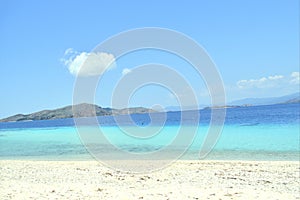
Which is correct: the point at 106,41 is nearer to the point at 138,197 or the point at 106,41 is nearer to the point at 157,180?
the point at 138,197

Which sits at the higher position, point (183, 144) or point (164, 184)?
point (183, 144)

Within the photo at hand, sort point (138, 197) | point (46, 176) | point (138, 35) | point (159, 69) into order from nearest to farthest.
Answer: point (138, 197), point (138, 35), point (159, 69), point (46, 176)

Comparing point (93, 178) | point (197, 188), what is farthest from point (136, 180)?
point (197, 188)

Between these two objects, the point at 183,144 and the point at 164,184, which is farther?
the point at 183,144

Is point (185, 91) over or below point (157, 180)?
over

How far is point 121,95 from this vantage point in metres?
9.52

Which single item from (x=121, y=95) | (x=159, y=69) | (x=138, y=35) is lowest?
(x=121, y=95)

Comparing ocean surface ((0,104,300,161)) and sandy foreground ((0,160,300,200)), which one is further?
ocean surface ((0,104,300,161))

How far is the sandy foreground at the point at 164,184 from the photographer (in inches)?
330

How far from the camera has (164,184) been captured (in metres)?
9.86

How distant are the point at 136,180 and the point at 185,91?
11.1ft

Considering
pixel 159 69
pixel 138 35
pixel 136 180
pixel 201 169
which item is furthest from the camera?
pixel 201 169

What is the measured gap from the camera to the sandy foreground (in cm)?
839

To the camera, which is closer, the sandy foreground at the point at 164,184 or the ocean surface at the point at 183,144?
the sandy foreground at the point at 164,184
